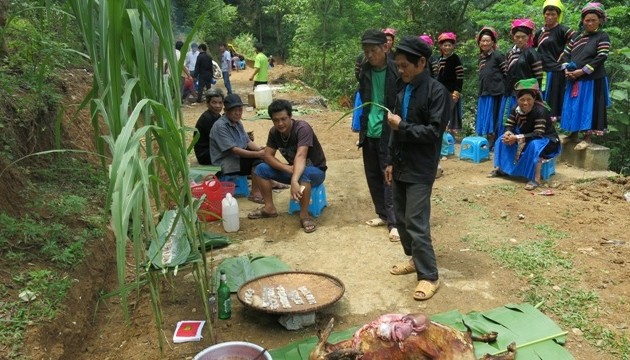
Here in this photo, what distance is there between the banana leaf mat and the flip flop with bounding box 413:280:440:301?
0.71 feet

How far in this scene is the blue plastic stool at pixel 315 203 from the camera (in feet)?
16.5

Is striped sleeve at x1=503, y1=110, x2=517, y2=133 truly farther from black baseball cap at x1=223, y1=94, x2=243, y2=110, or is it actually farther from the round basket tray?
the round basket tray

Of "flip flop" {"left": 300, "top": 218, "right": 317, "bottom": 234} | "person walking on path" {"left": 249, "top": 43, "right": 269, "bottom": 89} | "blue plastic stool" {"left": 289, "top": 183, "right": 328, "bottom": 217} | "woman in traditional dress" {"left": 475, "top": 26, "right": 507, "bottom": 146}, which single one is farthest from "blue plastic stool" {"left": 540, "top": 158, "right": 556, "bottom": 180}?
"person walking on path" {"left": 249, "top": 43, "right": 269, "bottom": 89}

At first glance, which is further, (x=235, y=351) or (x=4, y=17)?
(x=4, y=17)

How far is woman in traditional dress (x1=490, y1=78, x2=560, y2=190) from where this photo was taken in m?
5.52

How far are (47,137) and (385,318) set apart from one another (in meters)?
A: 4.04

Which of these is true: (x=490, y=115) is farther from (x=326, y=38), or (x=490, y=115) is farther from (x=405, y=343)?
(x=326, y=38)

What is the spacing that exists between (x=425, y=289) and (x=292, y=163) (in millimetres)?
2073

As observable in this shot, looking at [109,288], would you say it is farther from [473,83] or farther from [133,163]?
[473,83]

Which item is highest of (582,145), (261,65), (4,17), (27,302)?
(4,17)

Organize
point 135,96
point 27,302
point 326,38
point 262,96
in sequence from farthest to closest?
point 326,38
point 262,96
point 27,302
point 135,96

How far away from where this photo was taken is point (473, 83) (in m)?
10.4

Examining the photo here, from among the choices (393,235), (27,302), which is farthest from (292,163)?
(27,302)

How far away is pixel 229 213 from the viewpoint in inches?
185
